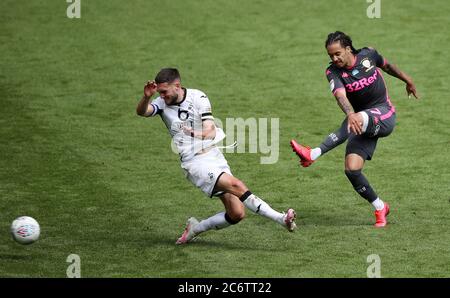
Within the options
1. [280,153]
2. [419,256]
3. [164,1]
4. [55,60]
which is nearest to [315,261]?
[419,256]

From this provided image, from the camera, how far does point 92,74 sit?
21531 mm

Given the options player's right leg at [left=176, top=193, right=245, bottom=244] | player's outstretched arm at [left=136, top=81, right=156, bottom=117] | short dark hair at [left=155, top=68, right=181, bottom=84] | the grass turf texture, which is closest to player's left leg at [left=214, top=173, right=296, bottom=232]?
player's right leg at [left=176, top=193, right=245, bottom=244]

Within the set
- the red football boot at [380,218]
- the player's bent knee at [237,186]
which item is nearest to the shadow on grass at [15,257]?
the player's bent knee at [237,186]

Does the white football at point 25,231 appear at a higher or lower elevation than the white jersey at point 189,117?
lower

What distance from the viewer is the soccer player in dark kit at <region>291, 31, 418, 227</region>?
13211 mm

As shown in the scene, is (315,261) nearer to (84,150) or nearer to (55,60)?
(84,150)

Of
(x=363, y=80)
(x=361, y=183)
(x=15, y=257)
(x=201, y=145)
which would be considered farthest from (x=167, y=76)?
(x=361, y=183)

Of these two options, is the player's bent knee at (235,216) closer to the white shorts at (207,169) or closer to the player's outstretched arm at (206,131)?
the white shorts at (207,169)

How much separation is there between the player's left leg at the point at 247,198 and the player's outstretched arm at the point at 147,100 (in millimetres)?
1147

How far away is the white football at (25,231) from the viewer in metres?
12.3

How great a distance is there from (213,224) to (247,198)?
0.61 m

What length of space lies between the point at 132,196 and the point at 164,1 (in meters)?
10.7

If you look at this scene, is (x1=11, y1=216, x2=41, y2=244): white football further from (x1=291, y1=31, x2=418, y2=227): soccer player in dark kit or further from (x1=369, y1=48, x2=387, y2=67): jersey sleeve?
(x1=369, y1=48, x2=387, y2=67): jersey sleeve

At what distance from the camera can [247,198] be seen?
492 inches
